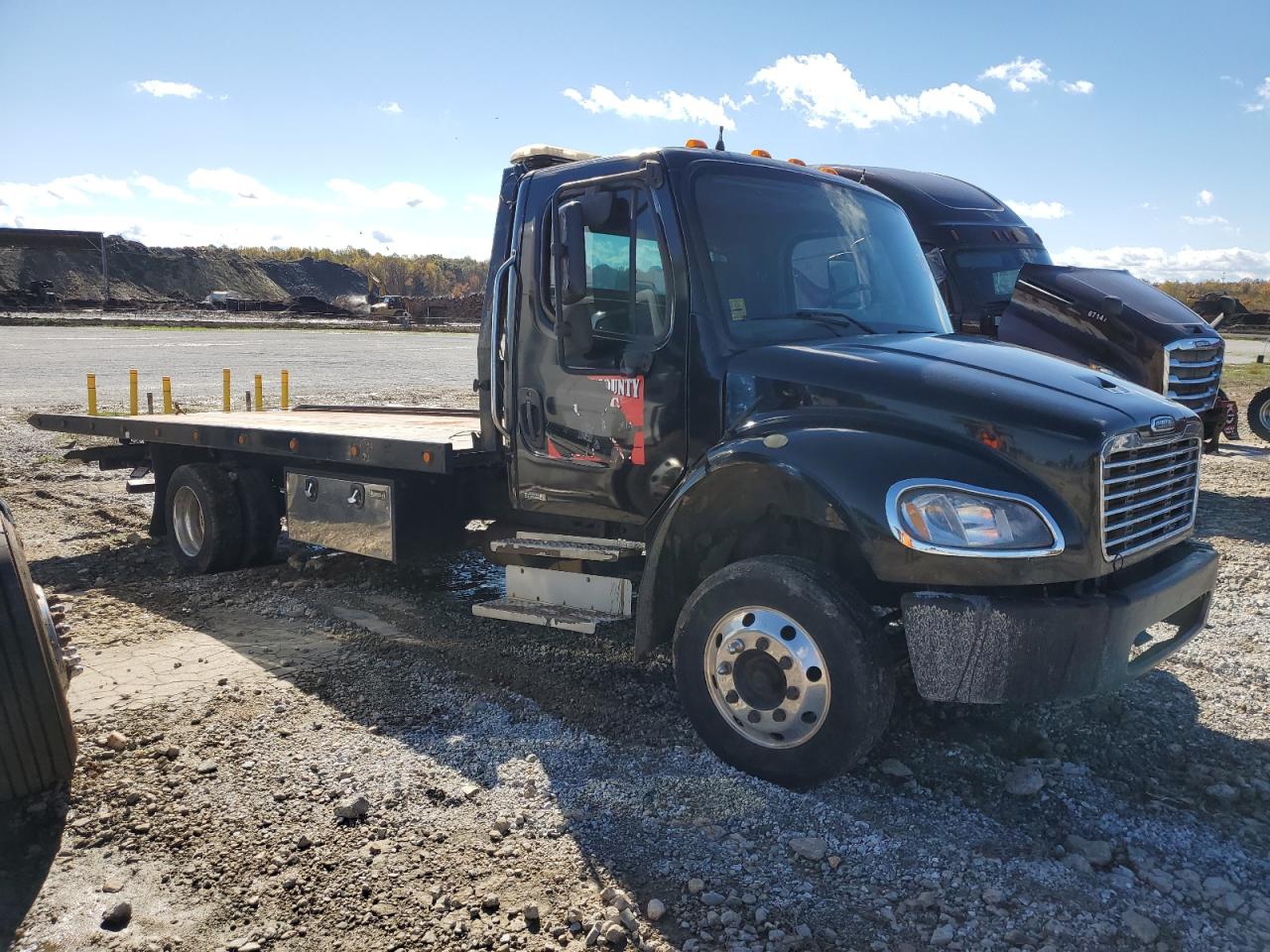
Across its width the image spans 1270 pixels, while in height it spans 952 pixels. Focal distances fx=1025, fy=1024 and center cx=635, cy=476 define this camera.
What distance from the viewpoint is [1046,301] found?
32.1 ft

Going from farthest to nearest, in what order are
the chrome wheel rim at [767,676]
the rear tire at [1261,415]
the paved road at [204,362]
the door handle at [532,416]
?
1. the paved road at [204,362]
2. the rear tire at [1261,415]
3. the door handle at [532,416]
4. the chrome wheel rim at [767,676]

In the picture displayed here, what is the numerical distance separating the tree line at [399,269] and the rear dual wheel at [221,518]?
112448mm

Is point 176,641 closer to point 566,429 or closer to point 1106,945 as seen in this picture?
point 566,429

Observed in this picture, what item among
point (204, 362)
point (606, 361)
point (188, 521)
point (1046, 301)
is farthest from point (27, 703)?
point (204, 362)

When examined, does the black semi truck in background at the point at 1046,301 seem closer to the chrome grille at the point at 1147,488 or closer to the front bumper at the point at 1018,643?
the chrome grille at the point at 1147,488

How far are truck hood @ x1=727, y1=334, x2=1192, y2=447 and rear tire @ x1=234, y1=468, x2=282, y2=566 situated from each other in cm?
436

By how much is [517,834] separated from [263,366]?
Result: 79.8ft

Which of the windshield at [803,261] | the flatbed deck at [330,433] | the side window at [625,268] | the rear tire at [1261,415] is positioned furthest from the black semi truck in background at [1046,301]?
the side window at [625,268]

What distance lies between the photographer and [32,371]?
2236 centimetres

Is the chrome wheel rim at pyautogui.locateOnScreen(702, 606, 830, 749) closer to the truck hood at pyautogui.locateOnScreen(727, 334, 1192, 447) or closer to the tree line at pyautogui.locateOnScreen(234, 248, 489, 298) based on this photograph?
the truck hood at pyautogui.locateOnScreen(727, 334, 1192, 447)

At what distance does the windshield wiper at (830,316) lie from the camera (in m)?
4.41

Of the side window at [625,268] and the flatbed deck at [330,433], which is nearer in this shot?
the side window at [625,268]

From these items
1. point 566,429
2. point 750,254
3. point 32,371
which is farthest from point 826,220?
point 32,371

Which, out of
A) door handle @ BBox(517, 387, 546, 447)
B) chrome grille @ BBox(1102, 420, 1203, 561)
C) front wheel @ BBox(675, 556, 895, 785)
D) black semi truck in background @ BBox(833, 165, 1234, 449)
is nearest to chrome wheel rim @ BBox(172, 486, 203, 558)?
door handle @ BBox(517, 387, 546, 447)
